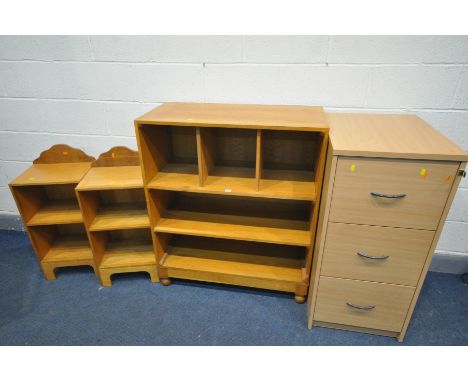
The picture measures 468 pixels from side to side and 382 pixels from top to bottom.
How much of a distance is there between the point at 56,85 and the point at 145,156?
912 mm

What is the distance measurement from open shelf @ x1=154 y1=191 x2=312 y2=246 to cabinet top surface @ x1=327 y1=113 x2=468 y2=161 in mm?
619

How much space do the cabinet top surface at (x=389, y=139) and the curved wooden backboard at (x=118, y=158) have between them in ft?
4.19

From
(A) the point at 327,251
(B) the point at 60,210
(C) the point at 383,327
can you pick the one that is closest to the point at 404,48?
(A) the point at 327,251

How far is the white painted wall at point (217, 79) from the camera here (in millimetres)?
1638

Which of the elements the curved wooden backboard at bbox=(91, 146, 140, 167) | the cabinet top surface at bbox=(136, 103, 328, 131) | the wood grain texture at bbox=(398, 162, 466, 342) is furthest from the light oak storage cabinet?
the wood grain texture at bbox=(398, 162, 466, 342)

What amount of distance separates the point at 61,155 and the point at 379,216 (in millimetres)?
2062

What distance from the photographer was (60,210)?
6.82 ft

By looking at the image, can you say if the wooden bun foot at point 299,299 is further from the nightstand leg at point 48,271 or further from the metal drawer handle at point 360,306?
the nightstand leg at point 48,271

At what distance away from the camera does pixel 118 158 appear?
2.03 meters

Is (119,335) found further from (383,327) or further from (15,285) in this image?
(383,327)

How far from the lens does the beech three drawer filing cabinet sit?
4.07ft

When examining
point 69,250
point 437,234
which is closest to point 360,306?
point 437,234

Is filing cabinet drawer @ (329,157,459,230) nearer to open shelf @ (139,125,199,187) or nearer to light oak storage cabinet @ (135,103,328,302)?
light oak storage cabinet @ (135,103,328,302)

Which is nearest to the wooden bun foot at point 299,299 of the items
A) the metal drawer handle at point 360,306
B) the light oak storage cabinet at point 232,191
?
the light oak storage cabinet at point 232,191
